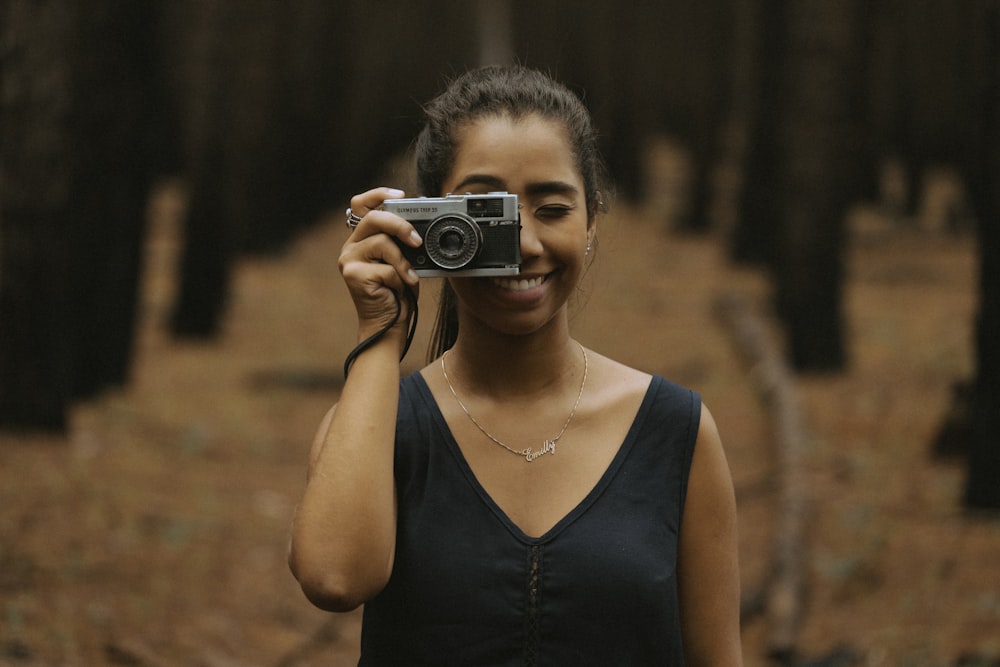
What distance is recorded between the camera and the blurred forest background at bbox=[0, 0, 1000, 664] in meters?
8.14

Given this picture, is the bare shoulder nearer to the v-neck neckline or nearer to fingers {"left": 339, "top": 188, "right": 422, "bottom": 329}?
the v-neck neckline

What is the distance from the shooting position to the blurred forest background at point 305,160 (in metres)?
8.14

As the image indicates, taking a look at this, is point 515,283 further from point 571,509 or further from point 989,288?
point 989,288

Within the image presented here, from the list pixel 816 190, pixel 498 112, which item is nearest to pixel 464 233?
pixel 498 112

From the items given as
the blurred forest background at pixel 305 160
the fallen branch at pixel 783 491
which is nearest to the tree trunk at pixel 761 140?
the blurred forest background at pixel 305 160

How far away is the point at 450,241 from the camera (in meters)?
2.52

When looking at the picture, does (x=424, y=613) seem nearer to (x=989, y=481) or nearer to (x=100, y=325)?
(x=989, y=481)

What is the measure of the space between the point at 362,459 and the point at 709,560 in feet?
2.51

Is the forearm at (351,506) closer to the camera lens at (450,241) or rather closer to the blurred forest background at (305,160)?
the camera lens at (450,241)

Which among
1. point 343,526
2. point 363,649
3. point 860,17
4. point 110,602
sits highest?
point 860,17

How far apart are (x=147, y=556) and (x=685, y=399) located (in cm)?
493

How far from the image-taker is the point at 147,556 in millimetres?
6887

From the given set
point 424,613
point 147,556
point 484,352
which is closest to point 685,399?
point 484,352

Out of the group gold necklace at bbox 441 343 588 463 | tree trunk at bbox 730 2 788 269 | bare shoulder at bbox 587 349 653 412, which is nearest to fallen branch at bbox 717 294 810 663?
bare shoulder at bbox 587 349 653 412
